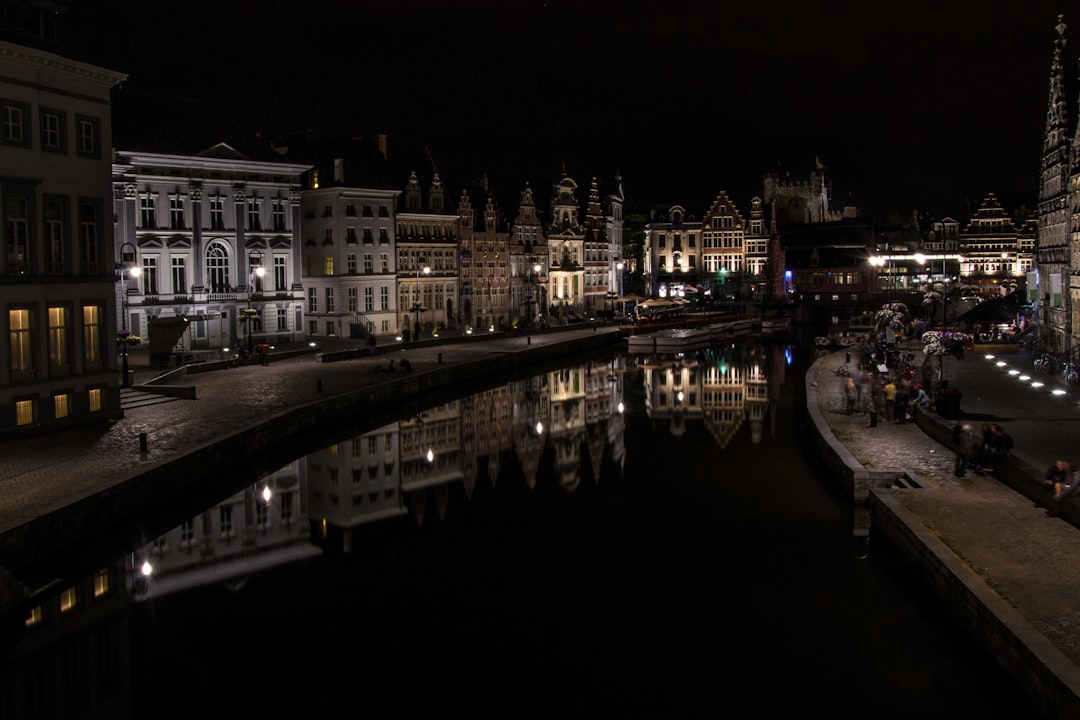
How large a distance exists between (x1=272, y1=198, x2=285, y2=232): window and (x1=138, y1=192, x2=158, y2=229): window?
747 cm

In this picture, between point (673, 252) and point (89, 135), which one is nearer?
point (89, 135)

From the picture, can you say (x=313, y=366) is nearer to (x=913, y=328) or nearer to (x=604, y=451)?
(x=604, y=451)

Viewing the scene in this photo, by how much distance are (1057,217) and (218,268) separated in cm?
4397

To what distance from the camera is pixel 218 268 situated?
180 ft

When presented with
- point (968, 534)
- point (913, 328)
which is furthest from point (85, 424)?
point (913, 328)

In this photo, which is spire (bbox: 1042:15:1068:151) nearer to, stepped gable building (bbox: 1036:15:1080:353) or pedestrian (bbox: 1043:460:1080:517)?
stepped gable building (bbox: 1036:15:1080:353)

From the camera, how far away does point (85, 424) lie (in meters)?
29.8

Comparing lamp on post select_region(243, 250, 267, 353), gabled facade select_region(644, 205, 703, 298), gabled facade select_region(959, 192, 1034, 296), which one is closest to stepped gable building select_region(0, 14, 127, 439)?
lamp on post select_region(243, 250, 267, 353)

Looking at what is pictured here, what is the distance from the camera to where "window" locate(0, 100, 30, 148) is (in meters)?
27.8

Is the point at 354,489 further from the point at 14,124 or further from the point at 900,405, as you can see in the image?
the point at 900,405

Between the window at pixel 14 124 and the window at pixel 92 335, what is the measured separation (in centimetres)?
513

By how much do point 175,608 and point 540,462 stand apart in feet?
51.0

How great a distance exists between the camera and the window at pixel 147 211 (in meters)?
51.4

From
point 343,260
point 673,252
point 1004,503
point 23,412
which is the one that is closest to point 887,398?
point 1004,503
